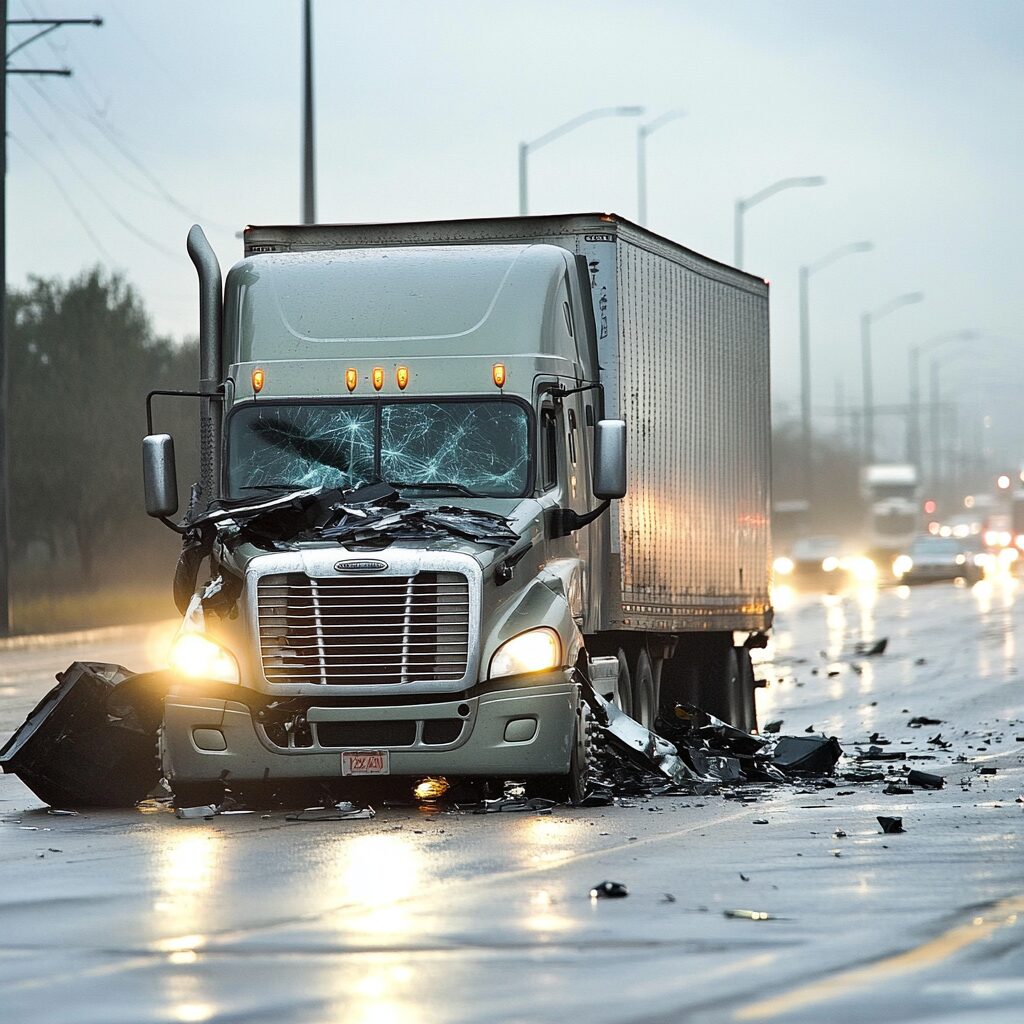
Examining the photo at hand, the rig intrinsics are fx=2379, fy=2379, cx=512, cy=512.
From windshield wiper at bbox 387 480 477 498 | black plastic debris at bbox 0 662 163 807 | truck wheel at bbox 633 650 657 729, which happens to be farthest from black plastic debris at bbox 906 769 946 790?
black plastic debris at bbox 0 662 163 807

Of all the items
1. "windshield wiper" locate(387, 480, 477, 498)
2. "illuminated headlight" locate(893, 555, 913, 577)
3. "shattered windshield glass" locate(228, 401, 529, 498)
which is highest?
"shattered windshield glass" locate(228, 401, 529, 498)

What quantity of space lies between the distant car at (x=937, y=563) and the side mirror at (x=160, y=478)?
59726mm

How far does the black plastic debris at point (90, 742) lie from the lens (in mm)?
14547

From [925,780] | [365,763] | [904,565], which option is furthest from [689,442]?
[904,565]

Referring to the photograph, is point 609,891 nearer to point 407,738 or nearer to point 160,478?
point 407,738

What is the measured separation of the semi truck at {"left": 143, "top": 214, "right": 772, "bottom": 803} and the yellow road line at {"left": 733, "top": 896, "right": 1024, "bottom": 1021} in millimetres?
4716

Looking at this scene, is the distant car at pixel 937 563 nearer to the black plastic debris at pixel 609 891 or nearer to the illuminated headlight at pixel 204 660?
the illuminated headlight at pixel 204 660

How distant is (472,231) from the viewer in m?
16.7

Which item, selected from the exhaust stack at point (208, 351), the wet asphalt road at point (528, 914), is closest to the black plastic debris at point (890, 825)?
the wet asphalt road at point (528, 914)

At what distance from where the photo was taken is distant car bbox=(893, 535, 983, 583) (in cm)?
7281

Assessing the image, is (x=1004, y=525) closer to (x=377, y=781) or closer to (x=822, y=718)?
(x=822, y=718)

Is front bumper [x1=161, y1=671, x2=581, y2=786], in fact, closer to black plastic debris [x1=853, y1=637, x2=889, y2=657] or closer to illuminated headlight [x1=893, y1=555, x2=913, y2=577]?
black plastic debris [x1=853, y1=637, x2=889, y2=657]

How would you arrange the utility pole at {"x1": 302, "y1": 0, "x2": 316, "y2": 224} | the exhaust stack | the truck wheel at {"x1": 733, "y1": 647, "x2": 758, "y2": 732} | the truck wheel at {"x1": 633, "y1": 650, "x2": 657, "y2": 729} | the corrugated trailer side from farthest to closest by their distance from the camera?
the utility pole at {"x1": 302, "y1": 0, "x2": 316, "y2": 224}, the truck wheel at {"x1": 733, "y1": 647, "x2": 758, "y2": 732}, the truck wheel at {"x1": 633, "y1": 650, "x2": 657, "y2": 729}, the corrugated trailer side, the exhaust stack

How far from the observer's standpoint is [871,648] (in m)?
35.7
